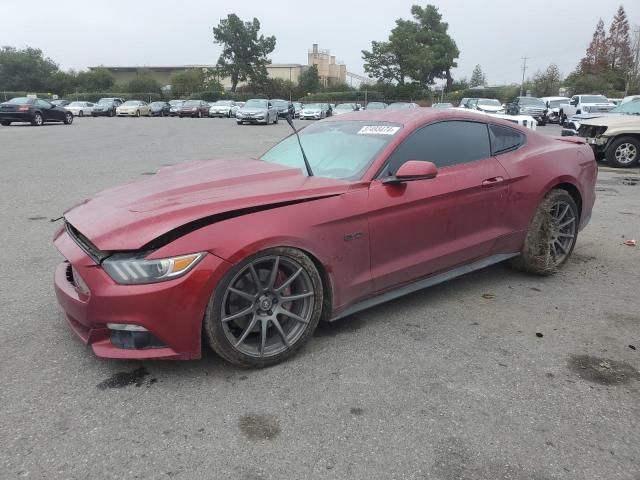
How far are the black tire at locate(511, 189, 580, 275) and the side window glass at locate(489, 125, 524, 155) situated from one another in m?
0.55

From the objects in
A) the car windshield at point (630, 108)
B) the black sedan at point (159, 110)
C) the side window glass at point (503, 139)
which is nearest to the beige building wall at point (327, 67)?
the black sedan at point (159, 110)

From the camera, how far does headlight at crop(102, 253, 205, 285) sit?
8.89 feet

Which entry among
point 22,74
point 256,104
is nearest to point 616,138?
point 256,104

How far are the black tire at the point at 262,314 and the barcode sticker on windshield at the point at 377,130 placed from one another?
4.15ft

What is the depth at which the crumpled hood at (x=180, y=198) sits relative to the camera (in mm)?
2830

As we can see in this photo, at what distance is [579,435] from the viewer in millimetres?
2488

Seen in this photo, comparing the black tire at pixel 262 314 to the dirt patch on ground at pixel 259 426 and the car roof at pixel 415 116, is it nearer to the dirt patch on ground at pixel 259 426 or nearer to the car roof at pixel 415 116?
the dirt patch on ground at pixel 259 426

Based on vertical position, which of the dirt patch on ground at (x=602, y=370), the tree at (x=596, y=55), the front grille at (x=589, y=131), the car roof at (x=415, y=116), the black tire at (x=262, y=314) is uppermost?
the tree at (x=596, y=55)

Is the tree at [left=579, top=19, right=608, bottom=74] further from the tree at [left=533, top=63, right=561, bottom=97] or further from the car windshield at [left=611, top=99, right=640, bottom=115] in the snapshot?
the car windshield at [left=611, top=99, right=640, bottom=115]

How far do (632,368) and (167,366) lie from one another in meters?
2.80

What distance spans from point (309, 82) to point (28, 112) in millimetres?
56256

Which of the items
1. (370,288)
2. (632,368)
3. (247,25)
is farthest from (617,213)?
(247,25)

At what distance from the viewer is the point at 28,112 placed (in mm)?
25359

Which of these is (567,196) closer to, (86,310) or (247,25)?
(86,310)
